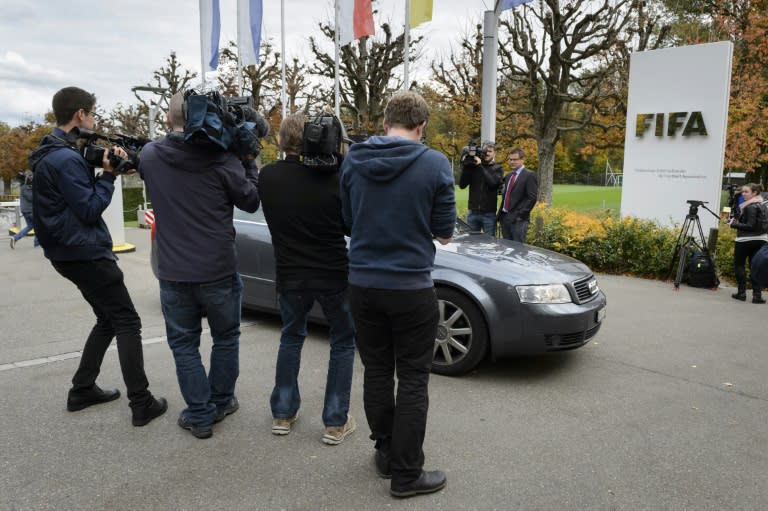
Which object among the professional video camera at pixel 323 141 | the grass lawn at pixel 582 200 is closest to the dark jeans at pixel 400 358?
the professional video camera at pixel 323 141

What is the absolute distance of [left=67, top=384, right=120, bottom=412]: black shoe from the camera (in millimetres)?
3816

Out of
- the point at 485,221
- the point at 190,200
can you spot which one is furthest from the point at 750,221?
the point at 190,200

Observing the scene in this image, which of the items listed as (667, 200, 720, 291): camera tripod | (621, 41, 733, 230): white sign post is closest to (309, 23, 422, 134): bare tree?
(621, 41, 733, 230): white sign post

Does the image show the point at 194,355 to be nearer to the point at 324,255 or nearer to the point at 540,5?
the point at 324,255

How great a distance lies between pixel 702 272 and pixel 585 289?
15.5ft

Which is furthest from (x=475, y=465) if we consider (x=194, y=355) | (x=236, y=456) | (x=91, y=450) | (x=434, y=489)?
(x=91, y=450)

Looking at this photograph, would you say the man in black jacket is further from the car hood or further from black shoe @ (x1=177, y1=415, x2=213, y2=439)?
the car hood

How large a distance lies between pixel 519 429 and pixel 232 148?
2394 millimetres

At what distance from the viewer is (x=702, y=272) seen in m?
8.34

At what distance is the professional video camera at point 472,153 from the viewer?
816 centimetres

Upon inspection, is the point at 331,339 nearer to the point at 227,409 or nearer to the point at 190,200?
the point at 227,409

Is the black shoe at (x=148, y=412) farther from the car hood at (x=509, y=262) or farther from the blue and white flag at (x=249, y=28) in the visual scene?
the blue and white flag at (x=249, y=28)

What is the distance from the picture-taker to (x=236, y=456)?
3.22 meters

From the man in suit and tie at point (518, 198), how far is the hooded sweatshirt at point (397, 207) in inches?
235
